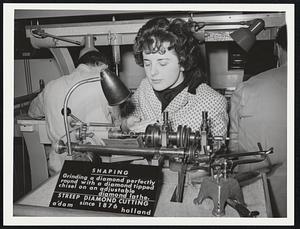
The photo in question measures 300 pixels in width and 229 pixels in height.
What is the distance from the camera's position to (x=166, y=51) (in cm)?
163

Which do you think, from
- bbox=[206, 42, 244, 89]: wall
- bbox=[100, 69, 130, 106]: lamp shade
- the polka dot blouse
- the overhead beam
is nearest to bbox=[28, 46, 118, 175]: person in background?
the overhead beam

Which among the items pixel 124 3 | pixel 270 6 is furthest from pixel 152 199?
pixel 270 6

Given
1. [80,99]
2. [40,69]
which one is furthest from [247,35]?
[40,69]

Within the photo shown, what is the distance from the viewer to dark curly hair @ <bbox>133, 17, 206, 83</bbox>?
163 cm

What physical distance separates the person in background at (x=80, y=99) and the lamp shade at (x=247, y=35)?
0.83m

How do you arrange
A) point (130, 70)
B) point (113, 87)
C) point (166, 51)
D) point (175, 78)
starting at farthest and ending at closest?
point (130, 70) → point (175, 78) → point (166, 51) → point (113, 87)

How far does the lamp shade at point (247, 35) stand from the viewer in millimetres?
1622

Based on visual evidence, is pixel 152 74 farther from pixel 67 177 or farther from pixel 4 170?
pixel 4 170
